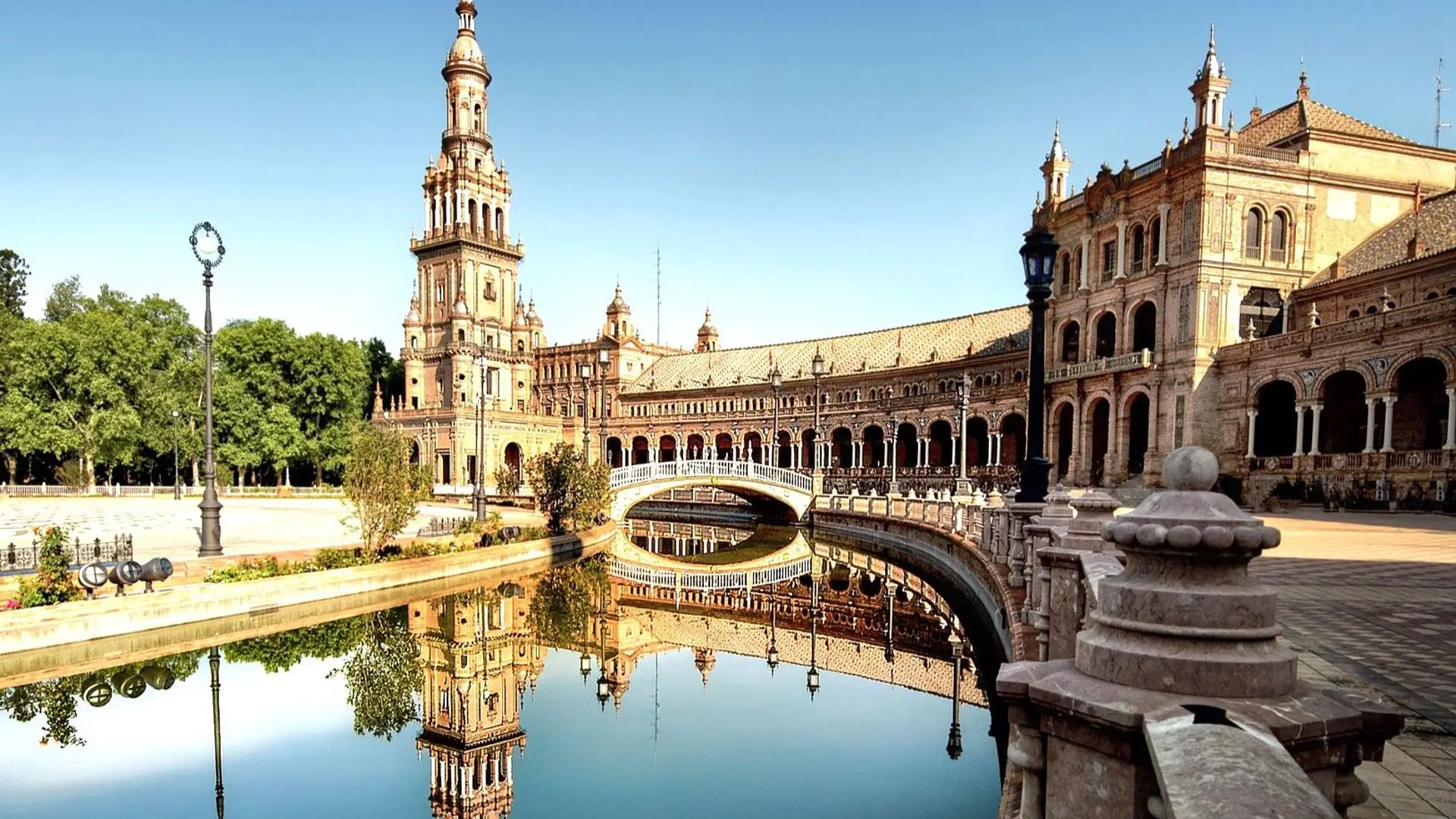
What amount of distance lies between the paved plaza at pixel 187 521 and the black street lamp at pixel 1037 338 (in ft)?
57.2

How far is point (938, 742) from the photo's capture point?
11.9 metres

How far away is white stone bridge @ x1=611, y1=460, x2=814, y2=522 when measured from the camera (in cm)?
3912

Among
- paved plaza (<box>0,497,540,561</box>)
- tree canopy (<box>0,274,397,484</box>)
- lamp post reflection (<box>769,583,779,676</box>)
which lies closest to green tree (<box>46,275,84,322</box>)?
tree canopy (<box>0,274,397,484</box>)

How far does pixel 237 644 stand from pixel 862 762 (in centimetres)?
1177

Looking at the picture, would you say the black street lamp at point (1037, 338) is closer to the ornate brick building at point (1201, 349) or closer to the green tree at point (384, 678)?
the green tree at point (384, 678)

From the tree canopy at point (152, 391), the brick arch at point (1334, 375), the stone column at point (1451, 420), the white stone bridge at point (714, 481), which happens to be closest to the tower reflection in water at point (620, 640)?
the white stone bridge at point (714, 481)

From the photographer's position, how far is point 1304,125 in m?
35.8

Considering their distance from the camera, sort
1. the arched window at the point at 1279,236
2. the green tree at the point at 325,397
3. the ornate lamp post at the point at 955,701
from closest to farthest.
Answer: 1. the ornate lamp post at the point at 955,701
2. the arched window at the point at 1279,236
3. the green tree at the point at 325,397

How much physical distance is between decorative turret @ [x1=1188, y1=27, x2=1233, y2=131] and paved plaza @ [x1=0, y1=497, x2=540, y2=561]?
33.0m

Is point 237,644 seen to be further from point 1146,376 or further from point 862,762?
point 1146,376

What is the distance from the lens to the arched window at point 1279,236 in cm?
3403

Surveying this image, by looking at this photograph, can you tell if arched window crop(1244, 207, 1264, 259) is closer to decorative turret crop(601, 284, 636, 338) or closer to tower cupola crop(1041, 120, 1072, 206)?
tower cupola crop(1041, 120, 1072, 206)

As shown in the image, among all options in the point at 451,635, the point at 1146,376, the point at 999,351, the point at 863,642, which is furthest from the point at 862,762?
the point at 999,351

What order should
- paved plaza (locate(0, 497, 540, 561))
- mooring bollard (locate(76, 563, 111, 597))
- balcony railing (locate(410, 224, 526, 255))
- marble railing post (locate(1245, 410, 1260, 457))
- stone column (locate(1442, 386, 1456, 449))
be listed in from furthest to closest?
balcony railing (locate(410, 224, 526, 255)) → marble railing post (locate(1245, 410, 1260, 457)) → stone column (locate(1442, 386, 1456, 449)) → paved plaza (locate(0, 497, 540, 561)) → mooring bollard (locate(76, 563, 111, 597))
